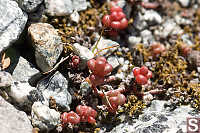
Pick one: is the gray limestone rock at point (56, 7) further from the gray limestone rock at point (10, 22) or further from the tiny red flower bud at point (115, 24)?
the tiny red flower bud at point (115, 24)

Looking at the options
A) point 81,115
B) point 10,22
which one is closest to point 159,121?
point 81,115

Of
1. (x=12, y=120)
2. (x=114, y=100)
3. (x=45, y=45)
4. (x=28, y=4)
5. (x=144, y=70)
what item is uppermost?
(x=28, y=4)

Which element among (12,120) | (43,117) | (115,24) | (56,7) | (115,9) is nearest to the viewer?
(12,120)

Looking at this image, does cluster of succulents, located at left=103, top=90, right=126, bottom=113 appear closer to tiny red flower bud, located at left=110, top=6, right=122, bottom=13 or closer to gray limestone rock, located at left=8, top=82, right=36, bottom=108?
gray limestone rock, located at left=8, top=82, right=36, bottom=108

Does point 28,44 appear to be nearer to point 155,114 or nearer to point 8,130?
point 8,130

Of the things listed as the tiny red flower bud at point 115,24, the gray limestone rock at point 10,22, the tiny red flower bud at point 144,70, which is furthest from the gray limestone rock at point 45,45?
the tiny red flower bud at point 144,70

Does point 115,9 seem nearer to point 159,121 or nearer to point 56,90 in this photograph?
point 56,90

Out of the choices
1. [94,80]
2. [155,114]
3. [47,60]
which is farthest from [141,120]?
[47,60]
